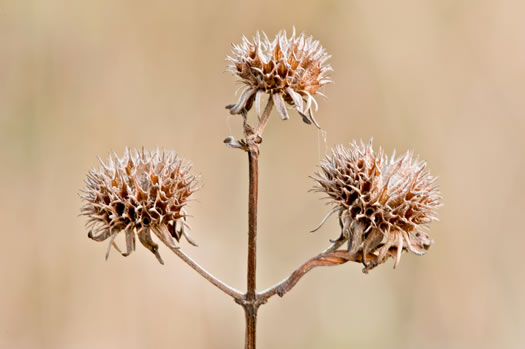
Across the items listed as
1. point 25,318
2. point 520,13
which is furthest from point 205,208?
point 520,13

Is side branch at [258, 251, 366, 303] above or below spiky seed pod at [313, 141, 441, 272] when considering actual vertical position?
below

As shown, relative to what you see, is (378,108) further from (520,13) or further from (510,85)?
(520,13)

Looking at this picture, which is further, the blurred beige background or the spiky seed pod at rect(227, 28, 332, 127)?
the blurred beige background

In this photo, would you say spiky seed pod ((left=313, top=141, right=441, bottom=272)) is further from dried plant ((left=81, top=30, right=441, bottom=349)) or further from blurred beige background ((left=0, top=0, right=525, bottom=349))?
blurred beige background ((left=0, top=0, right=525, bottom=349))

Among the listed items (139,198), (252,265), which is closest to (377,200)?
(252,265)

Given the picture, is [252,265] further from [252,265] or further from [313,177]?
[313,177]

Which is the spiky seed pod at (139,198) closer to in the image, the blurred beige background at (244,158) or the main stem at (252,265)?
the main stem at (252,265)

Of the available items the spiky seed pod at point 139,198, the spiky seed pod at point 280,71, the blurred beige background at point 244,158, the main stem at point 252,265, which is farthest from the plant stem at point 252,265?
the blurred beige background at point 244,158

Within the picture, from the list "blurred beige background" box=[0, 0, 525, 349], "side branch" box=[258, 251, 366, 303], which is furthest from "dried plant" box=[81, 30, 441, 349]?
"blurred beige background" box=[0, 0, 525, 349]
